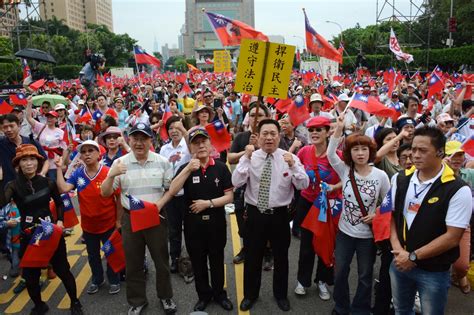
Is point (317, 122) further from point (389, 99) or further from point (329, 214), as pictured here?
point (389, 99)

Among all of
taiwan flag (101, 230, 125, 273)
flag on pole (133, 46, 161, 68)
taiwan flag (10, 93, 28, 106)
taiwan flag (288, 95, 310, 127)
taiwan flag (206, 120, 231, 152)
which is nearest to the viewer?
taiwan flag (101, 230, 125, 273)

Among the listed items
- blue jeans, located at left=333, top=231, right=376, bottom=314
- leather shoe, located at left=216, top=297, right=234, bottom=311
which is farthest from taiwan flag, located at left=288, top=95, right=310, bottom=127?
leather shoe, located at left=216, top=297, right=234, bottom=311

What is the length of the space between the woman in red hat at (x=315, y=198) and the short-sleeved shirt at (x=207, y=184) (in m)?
0.94

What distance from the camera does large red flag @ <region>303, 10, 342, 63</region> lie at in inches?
297

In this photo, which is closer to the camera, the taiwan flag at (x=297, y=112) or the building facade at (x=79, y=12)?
the taiwan flag at (x=297, y=112)

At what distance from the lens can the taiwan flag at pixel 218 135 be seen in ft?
16.4

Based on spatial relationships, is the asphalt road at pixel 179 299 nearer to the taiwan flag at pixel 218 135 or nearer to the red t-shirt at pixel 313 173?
the red t-shirt at pixel 313 173

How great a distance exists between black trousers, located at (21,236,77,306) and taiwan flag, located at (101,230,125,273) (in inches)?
15.7

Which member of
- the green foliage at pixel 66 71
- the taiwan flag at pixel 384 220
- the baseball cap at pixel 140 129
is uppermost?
the green foliage at pixel 66 71

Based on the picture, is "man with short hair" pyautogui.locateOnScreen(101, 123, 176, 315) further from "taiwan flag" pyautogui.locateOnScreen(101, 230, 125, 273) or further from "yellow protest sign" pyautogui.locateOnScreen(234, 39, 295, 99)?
"yellow protest sign" pyautogui.locateOnScreen(234, 39, 295, 99)

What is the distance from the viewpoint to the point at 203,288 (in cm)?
392

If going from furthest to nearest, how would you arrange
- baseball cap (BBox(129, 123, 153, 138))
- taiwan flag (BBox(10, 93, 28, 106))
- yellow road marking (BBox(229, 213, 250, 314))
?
1. taiwan flag (BBox(10, 93, 28, 106))
2. yellow road marking (BBox(229, 213, 250, 314))
3. baseball cap (BBox(129, 123, 153, 138))

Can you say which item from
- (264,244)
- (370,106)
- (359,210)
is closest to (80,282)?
(264,244)

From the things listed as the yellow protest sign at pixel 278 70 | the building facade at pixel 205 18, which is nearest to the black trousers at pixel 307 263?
the yellow protest sign at pixel 278 70
